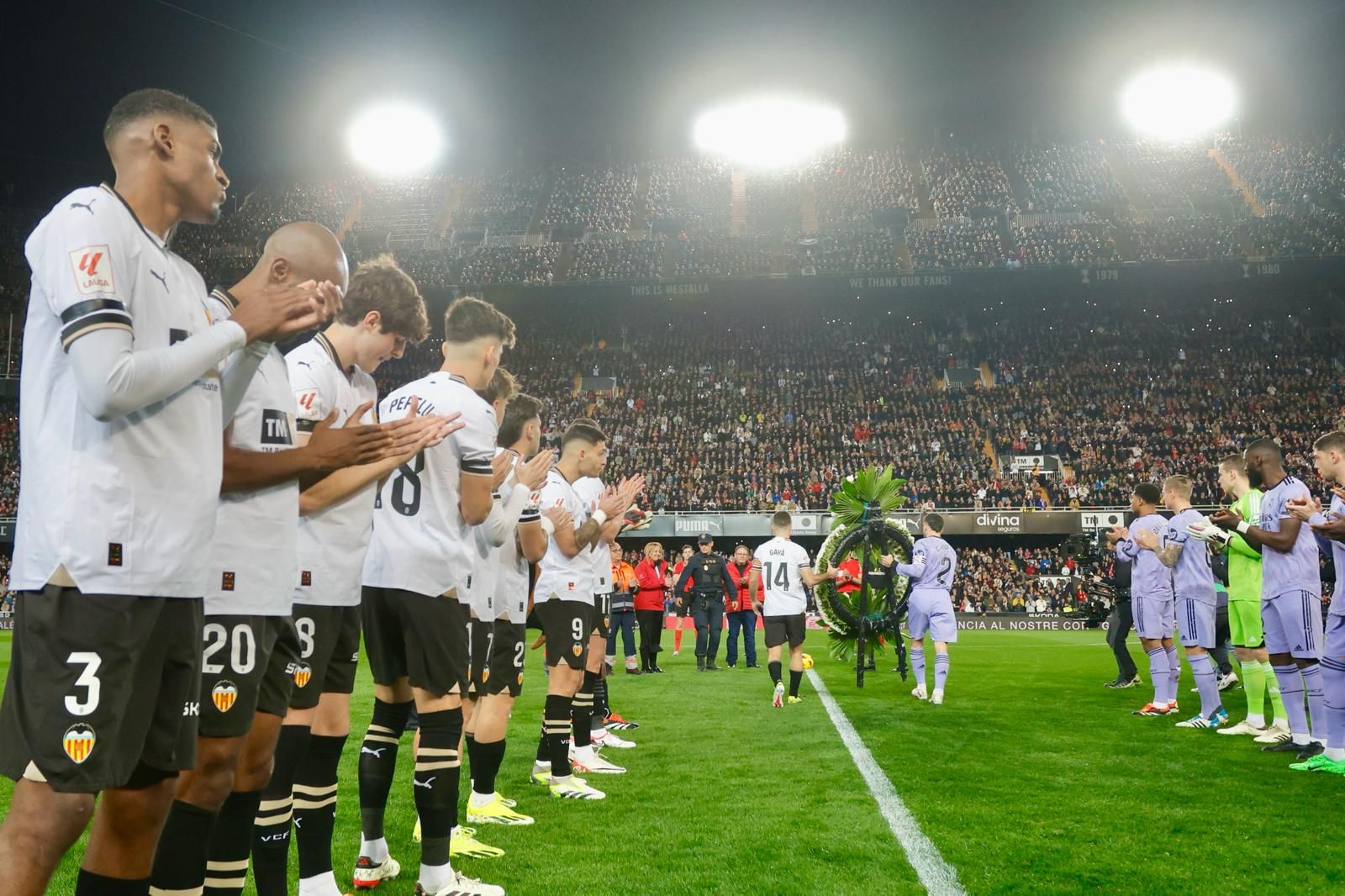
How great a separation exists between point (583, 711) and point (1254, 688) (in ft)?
21.7

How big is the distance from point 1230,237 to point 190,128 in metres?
44.3

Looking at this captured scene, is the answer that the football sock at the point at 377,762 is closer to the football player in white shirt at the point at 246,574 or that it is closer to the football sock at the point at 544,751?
the football player in white shirt at the point at 246,574

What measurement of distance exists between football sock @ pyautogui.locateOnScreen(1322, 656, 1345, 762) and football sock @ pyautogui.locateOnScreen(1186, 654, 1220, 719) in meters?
2.36

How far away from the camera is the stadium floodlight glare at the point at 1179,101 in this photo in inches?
1601

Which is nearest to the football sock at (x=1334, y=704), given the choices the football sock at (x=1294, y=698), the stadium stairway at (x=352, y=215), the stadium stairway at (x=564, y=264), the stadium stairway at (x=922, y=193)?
the football sock at (x=1294, y=698)

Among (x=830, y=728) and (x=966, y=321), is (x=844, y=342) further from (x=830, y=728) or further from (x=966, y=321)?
(x=830, y=728)

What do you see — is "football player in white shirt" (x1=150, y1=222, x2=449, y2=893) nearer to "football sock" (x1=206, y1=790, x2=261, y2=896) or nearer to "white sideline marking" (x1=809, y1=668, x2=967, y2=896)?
"football sock" (x1=206, y1=790, x2=261, y2=896)

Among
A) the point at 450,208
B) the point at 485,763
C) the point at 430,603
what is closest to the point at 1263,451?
the point at 485,763

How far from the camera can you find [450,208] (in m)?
48.2

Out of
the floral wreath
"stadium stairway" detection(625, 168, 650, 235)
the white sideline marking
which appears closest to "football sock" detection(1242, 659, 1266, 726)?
the white sideline marking

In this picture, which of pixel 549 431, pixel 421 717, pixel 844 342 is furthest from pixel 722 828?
pixel 844 342

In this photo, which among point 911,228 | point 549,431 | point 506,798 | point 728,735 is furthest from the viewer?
point 911,228

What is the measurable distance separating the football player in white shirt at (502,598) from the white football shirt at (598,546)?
3.67 ft

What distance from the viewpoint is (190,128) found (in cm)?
249
